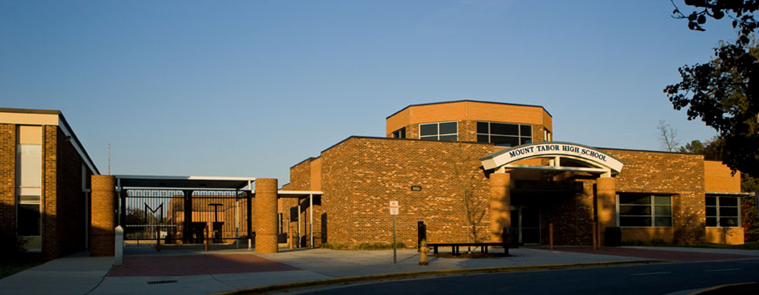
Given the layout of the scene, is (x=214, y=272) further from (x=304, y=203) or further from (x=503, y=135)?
(x=503, y=135)

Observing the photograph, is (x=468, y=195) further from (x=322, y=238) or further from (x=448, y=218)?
(x=322, y=238)

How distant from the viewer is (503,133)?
135ft

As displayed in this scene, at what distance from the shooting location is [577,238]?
34938 millimetres

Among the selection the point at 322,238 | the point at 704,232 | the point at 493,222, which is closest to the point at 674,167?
the point at 704,232

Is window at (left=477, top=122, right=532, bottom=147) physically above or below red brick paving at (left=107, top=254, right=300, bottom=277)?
above

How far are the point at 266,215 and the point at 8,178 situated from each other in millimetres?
10357

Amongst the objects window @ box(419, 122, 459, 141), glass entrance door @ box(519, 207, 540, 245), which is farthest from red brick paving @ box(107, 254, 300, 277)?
window @ box(419, 122, 459, 141)

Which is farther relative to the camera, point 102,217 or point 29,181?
point 102,217

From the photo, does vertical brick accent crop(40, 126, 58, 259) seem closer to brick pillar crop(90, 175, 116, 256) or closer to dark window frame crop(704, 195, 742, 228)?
brick pillar crop(90, 175, 116, 256)

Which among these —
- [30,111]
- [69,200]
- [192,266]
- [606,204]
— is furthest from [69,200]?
[606,204]

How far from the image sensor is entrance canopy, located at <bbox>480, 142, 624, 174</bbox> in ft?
103

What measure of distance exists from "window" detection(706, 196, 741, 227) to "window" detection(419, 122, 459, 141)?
16.2 m

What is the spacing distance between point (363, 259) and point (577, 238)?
1570cm

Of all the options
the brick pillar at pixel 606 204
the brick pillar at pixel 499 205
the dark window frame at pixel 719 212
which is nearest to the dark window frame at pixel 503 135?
the brick pillar at pixel 606 204
